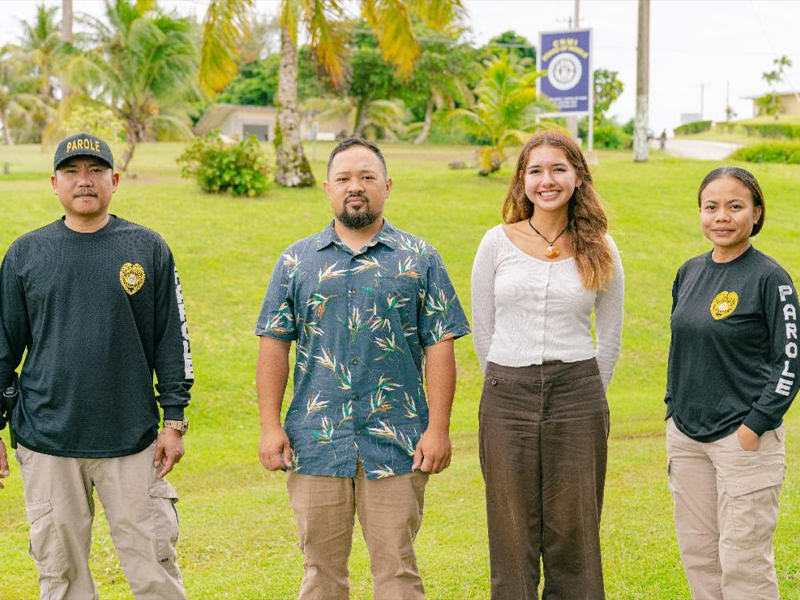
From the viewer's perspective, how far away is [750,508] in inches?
151

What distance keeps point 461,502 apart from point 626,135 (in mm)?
41291

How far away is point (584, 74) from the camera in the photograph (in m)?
24.3

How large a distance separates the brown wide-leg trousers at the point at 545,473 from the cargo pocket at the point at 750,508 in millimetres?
514

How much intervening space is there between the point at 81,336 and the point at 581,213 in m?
1.99

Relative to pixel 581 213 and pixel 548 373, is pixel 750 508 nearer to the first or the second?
pixel 548 373

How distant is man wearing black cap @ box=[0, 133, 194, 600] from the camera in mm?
3812

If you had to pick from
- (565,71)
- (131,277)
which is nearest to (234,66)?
(565,71)

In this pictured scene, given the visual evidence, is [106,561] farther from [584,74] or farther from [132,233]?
[584,74]

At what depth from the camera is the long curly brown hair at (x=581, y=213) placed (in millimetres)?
3820

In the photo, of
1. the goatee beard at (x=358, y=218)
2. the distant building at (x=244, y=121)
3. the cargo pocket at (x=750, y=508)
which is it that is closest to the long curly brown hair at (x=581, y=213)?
the goatee beard at (x=358, y=218)

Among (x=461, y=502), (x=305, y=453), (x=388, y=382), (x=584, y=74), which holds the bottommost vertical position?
(x=461, y=502)

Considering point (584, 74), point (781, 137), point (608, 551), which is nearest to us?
point (608, 551)

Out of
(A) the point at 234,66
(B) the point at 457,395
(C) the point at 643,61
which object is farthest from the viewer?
(C) the point at 643,61

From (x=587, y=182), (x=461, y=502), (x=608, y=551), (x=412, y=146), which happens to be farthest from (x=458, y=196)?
(x=412, y=146)
